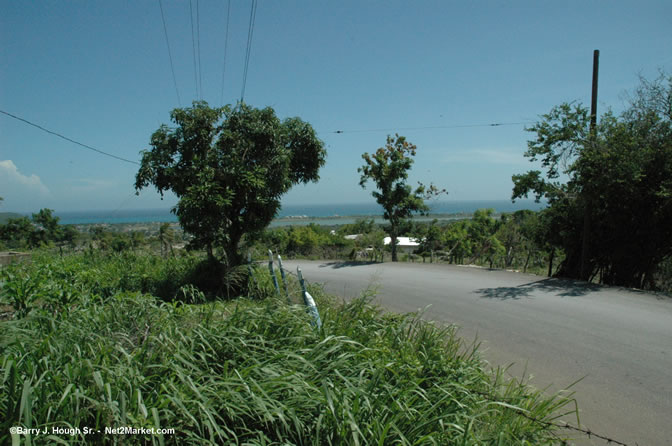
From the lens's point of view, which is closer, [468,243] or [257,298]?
[257,298]

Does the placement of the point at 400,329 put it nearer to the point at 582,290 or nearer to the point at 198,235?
the point at 198,235

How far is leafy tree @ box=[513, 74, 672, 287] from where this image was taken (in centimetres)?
1006

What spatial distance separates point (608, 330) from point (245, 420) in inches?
269

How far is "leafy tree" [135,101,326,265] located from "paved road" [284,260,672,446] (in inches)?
142

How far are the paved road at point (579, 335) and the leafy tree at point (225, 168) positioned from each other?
3613 mm

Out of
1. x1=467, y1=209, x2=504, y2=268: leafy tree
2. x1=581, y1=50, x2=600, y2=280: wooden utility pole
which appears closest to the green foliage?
x1=467, y1=209, x2=504, y2=268: leafy tree

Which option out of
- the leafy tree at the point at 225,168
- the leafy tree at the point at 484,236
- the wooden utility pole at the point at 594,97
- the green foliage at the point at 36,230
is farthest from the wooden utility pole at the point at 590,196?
the green foliage at the point at 36,230

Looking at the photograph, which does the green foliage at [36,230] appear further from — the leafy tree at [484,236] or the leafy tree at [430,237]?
the leafy tree at [484,236]

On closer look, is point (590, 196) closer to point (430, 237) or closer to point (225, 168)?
point (225, 168)

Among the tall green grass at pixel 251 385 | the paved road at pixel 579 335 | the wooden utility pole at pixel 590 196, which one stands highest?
the wooden utility pole at pixel 590 196

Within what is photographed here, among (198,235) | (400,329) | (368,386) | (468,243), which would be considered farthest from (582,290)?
(468,243)

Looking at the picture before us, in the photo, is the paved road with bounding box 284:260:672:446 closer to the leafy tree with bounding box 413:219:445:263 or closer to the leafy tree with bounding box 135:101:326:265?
the leafy tree with bounding box 135:101:326:265

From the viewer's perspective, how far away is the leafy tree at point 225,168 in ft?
31.4

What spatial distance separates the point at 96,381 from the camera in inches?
92.7
